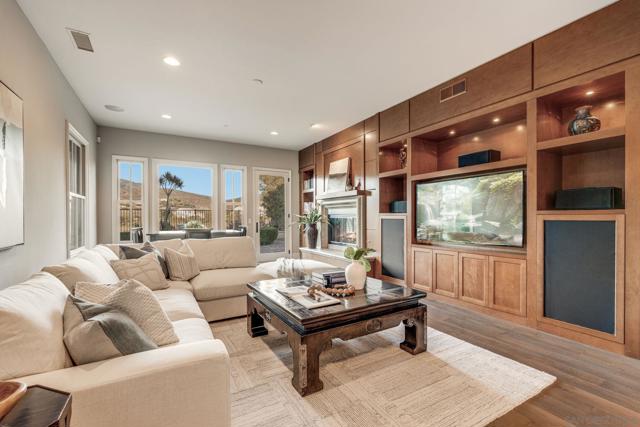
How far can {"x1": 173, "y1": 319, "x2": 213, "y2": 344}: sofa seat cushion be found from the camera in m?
1.72

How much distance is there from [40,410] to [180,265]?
2.52 m

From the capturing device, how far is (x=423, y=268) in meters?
3.99

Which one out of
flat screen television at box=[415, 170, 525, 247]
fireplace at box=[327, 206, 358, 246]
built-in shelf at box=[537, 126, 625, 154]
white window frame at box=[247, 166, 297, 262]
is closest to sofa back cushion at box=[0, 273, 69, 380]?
flat screen television at box=[415, 170, 525, 247]

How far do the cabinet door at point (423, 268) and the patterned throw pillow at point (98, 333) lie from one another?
3.41 m

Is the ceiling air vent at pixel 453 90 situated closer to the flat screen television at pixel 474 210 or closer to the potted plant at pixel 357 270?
the flat screen television at pixel 474 210

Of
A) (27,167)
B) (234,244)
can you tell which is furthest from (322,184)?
(27,167)

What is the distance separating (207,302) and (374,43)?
3067 millimetres

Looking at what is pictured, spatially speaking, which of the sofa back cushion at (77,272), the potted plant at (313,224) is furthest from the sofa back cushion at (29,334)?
the potted plant at (313,224)

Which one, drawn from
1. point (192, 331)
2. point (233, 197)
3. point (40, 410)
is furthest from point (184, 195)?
point (40, 410)

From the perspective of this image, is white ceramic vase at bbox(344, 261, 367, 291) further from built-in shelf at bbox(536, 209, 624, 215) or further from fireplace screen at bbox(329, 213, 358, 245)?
fireplace screen at bbox(329, 213, 358, 245)

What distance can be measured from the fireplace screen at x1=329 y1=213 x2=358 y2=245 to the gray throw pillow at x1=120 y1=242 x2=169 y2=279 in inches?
123

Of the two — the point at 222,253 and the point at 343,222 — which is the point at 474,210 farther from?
the point at 222,253

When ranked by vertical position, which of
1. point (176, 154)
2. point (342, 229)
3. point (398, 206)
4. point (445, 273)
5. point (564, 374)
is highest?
point (176, 154)

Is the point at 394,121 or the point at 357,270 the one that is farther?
the point at 394,121
